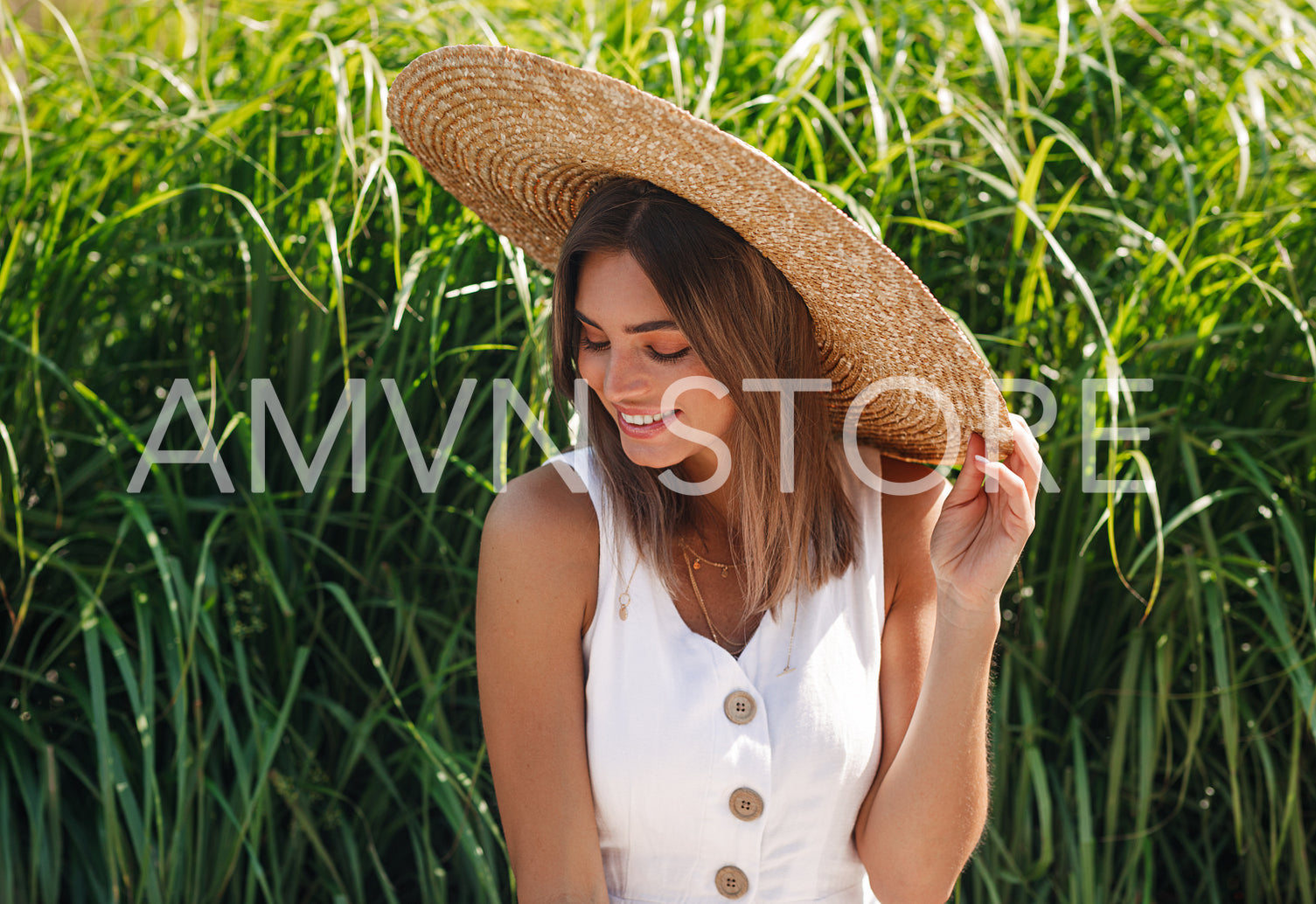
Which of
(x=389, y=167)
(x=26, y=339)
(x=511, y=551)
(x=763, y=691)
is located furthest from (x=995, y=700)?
(x=26, y=339)

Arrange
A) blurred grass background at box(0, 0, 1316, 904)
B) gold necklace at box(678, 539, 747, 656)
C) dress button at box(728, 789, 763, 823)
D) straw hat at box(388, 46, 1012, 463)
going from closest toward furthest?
1. straw hat at box(388, 46, 1012, 463)
2. dress button at box(728, 789, 763, 823)
3. gold necklace at box(678, 539, 747, 656)
4. blurred grass background at box(0, 0, 1316, 904)

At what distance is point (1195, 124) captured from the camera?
216 centimetres

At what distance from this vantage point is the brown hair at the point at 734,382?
4.58 ft

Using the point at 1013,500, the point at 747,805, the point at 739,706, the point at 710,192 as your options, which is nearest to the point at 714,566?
the point at 739,706

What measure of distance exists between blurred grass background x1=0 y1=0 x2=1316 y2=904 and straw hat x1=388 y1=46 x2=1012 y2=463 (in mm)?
262

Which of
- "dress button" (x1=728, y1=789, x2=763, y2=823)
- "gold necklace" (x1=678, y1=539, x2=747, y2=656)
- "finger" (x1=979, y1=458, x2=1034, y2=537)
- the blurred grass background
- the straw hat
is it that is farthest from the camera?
the blurred grass background

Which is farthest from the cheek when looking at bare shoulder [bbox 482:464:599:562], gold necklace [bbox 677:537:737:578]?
gold necklace [bbox 677:537:737:578]

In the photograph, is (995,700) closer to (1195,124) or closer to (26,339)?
(1195,124)

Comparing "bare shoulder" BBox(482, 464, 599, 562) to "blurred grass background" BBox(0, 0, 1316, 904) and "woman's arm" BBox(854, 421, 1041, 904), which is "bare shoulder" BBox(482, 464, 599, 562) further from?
"woman's arm" BBox(854, 421, 1041, 904)

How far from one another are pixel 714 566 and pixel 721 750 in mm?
286

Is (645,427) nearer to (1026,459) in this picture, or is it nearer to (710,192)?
(710,192)

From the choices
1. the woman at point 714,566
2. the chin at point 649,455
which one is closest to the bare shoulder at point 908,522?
the woman at point 714,566

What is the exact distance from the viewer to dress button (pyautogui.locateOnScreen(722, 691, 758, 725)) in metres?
1.46

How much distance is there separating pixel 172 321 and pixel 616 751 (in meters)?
1.22
